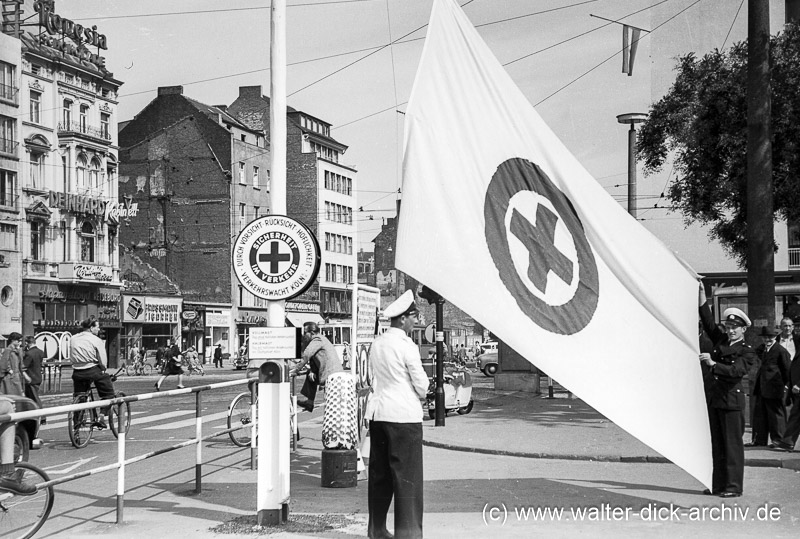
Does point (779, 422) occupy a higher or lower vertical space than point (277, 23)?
lower

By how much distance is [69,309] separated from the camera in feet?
183

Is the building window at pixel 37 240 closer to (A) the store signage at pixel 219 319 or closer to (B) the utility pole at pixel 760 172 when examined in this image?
(A) the store signage at pixel 219 319

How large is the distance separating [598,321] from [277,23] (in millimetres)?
3889

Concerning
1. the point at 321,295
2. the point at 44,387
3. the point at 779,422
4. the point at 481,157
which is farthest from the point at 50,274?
the point at 481,157

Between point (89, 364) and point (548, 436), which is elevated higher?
point (89, 364)

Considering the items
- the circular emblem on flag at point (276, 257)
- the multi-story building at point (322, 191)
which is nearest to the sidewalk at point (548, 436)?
the circular emblem on flag at point (276, 257)

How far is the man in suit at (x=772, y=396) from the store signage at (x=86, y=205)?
47450 millimetres

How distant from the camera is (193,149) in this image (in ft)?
261

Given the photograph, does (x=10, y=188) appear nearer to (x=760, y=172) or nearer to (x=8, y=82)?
(x=8, y=82)

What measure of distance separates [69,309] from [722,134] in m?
42.6

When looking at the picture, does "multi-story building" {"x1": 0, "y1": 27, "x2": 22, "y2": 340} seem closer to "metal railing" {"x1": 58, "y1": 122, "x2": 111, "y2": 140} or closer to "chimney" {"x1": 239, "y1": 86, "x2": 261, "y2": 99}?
"metal railing" {"x1": 58, "y1": 122, "x2": 111, "y2": 140}

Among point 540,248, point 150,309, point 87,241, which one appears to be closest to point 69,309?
point 87,241

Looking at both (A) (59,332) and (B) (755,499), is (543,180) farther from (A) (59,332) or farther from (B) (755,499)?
(A) (59,332)

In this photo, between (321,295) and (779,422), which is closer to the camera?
(779,422)
